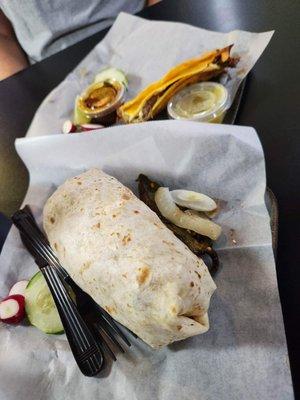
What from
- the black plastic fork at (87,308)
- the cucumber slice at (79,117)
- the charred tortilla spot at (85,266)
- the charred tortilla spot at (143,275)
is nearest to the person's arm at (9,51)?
the cucumber slice at (79,117)

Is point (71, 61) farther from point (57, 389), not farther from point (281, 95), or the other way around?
point (57, 389)

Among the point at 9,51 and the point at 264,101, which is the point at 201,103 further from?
the point at 9,51

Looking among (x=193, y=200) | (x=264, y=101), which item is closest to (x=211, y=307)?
(x=193, y=200)

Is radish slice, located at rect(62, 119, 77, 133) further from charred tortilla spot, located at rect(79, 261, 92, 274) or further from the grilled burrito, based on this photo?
charred tortilla spot, located at rect(79, 261, 92, 274)

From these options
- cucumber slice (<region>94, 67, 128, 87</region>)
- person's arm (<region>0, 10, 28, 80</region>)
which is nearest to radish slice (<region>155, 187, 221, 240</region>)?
cucumber slice (<region>94, 67, 128, 87</region>)

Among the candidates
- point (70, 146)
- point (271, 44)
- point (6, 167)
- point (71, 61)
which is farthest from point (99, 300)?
point (71, 61)
